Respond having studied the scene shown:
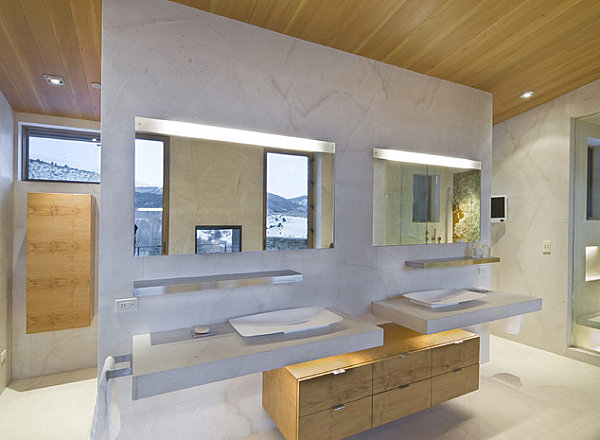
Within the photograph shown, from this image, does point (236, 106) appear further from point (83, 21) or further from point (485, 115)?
point (485, 115)

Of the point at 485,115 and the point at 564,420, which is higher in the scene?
the point at 485,115

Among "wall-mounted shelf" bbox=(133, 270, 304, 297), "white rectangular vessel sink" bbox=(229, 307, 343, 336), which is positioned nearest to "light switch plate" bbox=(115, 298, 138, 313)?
"wall-mounted shelf" bbox=(133, 270, 304, 297)

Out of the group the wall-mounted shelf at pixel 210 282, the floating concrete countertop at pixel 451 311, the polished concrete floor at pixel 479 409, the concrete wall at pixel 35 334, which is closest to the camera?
the wall-mounted shelf at pixel 210 282

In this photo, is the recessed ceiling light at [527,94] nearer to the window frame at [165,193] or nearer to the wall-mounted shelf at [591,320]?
the wall-mounted shelf at [591,320]

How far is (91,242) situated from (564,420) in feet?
13.8

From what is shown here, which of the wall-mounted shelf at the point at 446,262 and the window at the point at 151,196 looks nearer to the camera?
the window at the point at 151,196

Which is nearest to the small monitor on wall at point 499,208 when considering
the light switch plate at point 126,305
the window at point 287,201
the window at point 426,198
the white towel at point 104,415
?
the window at point 426,198

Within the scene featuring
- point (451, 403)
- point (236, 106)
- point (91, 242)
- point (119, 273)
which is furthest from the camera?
point (91, 242)

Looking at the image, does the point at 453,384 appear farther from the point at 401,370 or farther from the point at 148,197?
the point at 148,197

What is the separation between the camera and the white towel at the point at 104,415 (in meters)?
1.45

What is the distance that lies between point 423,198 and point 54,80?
119 inches

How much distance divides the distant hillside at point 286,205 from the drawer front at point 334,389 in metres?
1.03

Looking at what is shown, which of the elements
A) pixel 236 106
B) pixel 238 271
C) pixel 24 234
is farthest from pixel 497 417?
pixel 24 234

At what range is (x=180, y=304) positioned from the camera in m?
1.92
